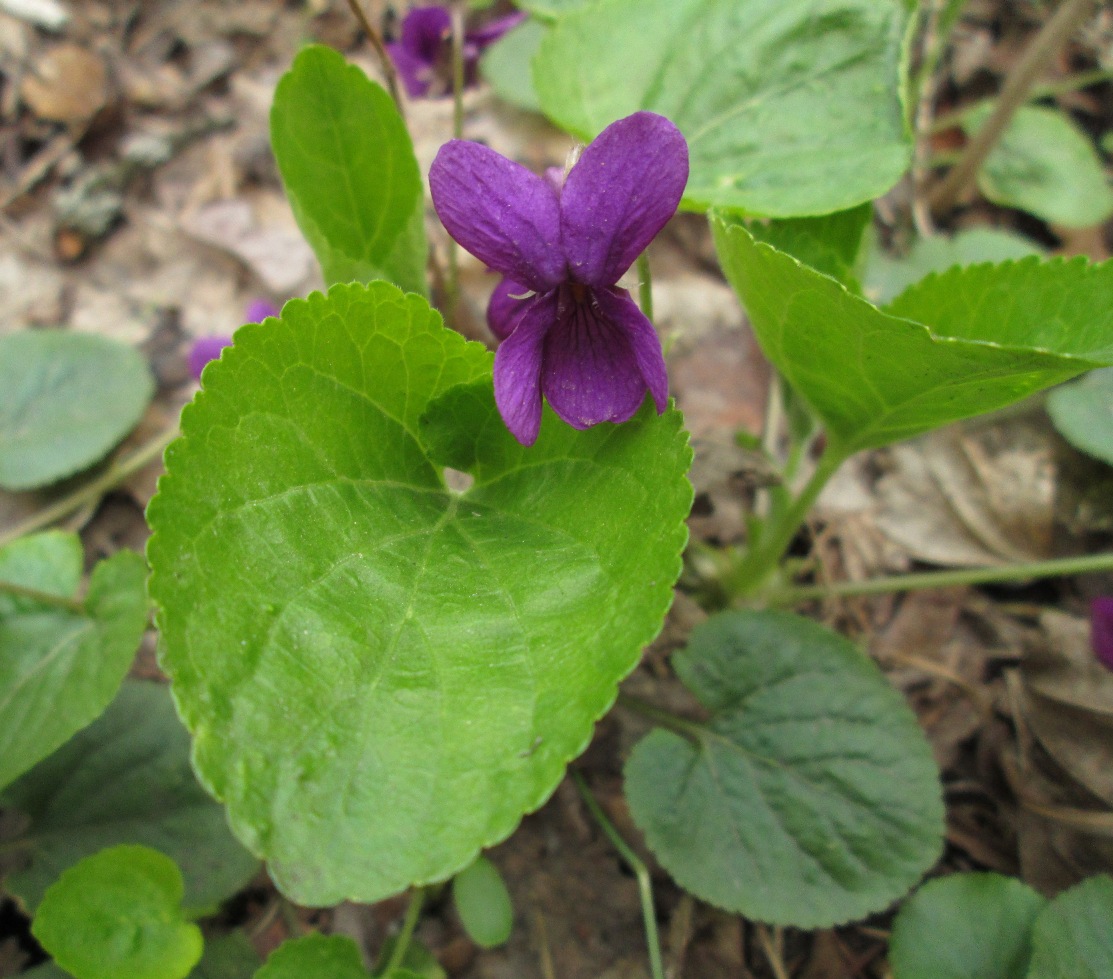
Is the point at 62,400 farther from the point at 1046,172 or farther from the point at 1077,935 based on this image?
the point at 1046,172

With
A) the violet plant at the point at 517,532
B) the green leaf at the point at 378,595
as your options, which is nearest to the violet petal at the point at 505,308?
the violet plant at the point at 517,532

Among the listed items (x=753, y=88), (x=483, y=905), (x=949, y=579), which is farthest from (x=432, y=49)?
(x=483, y=905)

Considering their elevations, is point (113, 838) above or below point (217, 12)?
below

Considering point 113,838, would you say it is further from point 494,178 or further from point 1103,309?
point 1103,309

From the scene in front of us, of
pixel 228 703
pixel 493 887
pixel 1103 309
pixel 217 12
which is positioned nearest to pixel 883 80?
pixel 1103 309

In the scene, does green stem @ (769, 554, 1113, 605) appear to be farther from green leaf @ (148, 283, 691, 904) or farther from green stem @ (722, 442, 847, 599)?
green leaf @ (148, 283, 691, 904)

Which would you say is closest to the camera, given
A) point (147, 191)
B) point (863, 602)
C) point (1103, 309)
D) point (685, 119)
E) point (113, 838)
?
point (1103, 309)
